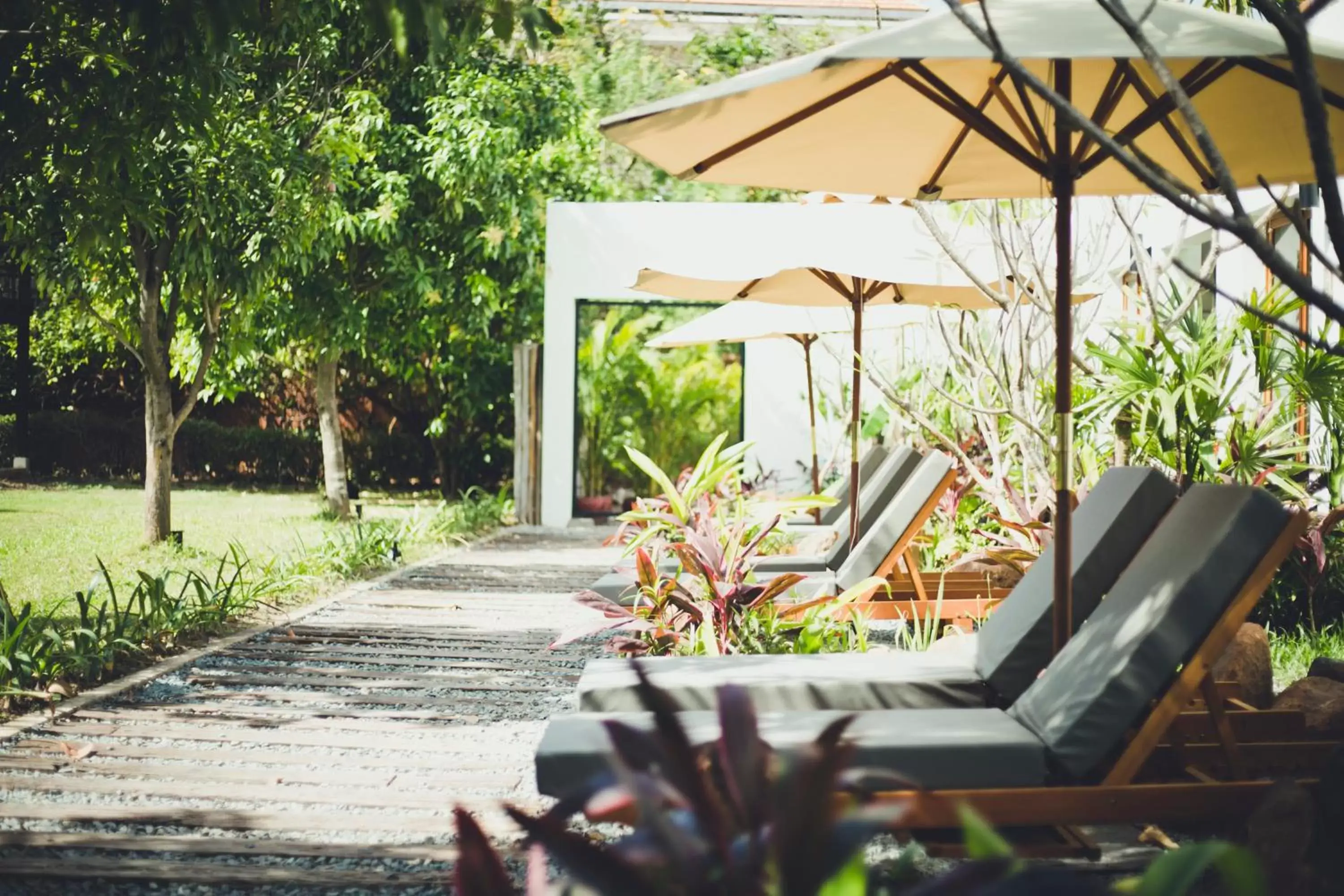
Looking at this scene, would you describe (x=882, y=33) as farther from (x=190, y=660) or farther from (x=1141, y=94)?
(x=190, y=660)

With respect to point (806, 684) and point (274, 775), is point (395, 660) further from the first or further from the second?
point (806, 684)

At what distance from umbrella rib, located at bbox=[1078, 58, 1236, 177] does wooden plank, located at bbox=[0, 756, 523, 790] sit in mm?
2689

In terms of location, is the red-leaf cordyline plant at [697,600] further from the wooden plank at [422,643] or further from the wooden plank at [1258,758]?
the wooden plank at [1258,758]

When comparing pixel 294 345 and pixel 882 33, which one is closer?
pixel 882 33

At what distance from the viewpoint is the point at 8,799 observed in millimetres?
3797

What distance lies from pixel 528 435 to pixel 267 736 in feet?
30.8

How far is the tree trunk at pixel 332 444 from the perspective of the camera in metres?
12.7

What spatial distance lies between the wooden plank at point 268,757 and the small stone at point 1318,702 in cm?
273

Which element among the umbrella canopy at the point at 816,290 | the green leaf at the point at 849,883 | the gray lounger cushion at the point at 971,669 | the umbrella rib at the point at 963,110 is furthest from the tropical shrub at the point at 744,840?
the umbrella canopy at the point at 816,290

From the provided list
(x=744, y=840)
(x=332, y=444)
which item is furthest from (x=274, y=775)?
(x=332, y=444)

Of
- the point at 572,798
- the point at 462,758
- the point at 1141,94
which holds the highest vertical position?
the point at 1141,94

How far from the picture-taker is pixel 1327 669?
441cm

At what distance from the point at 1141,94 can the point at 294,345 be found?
37.9 ft

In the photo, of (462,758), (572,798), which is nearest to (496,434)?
(462,758)
